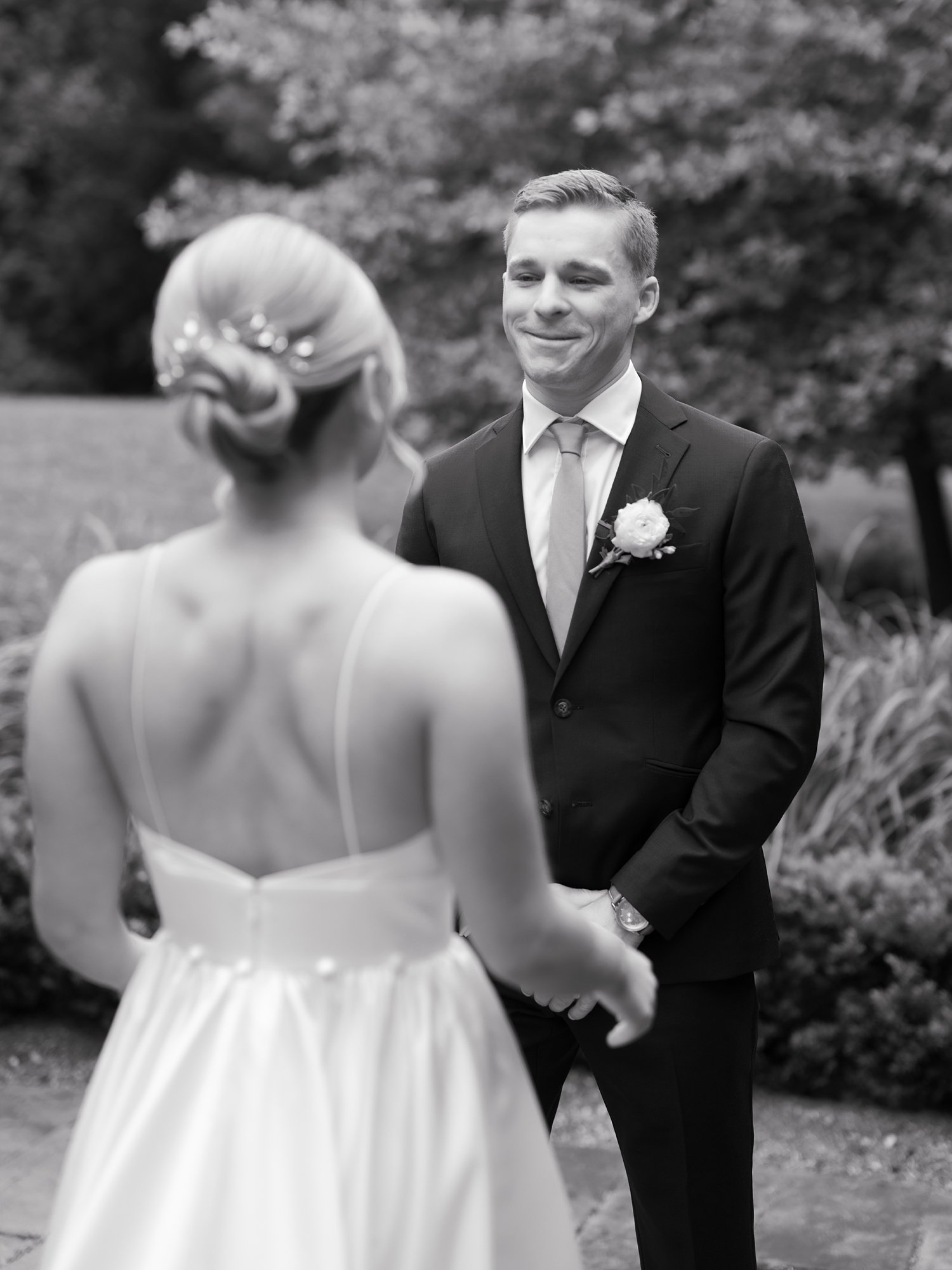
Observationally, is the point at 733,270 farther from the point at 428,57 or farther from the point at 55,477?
the point at 55,477

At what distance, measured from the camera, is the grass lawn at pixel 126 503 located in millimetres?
8141

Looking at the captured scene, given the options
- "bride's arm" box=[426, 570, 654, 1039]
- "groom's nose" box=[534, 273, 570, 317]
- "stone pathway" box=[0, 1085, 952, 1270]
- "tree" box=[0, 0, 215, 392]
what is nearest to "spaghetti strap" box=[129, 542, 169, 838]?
"bride's arm" box=[426, 570, 654, 1039]

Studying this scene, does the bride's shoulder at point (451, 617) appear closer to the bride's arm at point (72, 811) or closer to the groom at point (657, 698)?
the bride's arm at point (72, 811)

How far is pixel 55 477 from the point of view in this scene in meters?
11.6

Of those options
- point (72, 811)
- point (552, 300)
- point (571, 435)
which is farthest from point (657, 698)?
point (72, 811)

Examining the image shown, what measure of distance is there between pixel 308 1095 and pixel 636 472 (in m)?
1.46

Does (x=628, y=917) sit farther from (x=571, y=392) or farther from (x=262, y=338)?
(x=262, y=338)

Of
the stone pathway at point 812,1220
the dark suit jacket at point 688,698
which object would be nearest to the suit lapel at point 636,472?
the dark suit jacket at point 688,698

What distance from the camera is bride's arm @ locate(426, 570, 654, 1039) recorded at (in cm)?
175

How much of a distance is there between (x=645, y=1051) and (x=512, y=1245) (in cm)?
89

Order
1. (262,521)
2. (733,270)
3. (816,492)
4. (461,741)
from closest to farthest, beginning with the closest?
(461,741) < (262,521) < (733,270) < (816,492)

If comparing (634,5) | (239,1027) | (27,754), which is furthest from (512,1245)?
(634,5)

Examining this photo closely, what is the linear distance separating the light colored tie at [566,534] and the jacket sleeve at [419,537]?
0.29m

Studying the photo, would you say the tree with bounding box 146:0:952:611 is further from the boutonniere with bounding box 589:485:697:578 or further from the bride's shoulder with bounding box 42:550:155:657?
the bride's shoulder with bounding box 42:550:155:657
